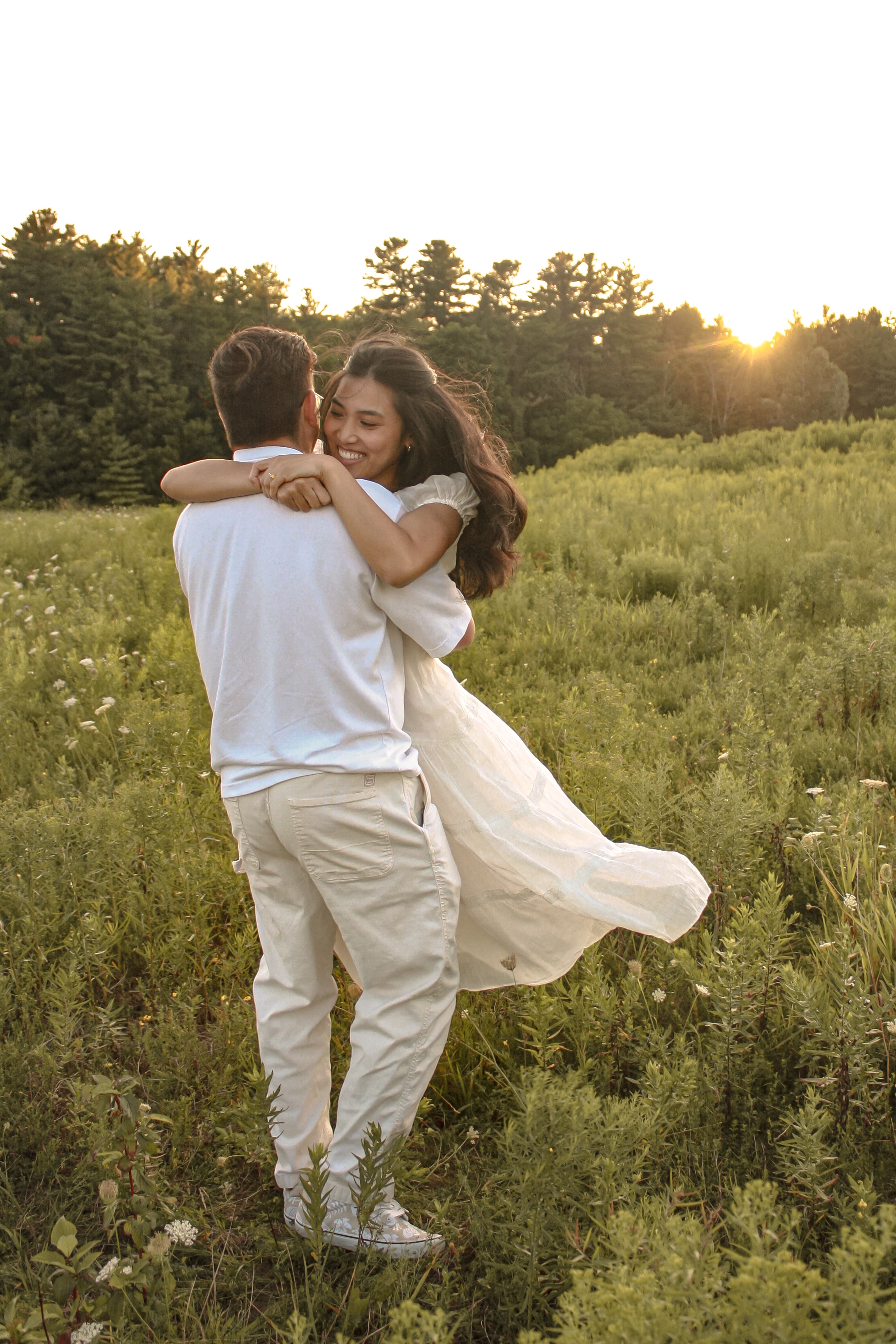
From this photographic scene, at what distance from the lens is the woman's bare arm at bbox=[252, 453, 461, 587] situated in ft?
6.47

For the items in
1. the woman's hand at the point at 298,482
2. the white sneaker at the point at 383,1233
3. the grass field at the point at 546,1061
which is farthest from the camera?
the white sneaker at the point at 383,1233

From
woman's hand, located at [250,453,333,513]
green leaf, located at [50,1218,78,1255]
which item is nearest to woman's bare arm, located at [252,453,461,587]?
woman's hand, located at [250,453,333,513]

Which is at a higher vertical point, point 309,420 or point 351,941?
point 309,420

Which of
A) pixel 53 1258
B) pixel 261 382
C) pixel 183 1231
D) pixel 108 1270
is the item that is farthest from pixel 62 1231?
pixel 261 382

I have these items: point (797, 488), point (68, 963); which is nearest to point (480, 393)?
point (68, 963)

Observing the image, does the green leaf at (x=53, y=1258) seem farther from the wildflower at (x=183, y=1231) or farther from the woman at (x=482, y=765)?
the woman at (x=482, y=765)

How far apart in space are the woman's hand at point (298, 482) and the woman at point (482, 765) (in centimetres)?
25

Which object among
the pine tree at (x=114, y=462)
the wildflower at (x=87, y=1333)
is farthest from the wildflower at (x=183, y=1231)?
the pine tree at (x=114, y=462)

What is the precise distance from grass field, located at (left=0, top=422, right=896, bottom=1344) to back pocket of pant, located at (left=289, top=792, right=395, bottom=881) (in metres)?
0.51

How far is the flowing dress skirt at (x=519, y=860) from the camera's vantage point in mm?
2396

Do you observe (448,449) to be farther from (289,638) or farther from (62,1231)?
(62,1231)

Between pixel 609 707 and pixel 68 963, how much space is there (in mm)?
2618

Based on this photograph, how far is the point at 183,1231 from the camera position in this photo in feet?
6.64

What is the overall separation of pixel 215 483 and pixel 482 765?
1.00 m
